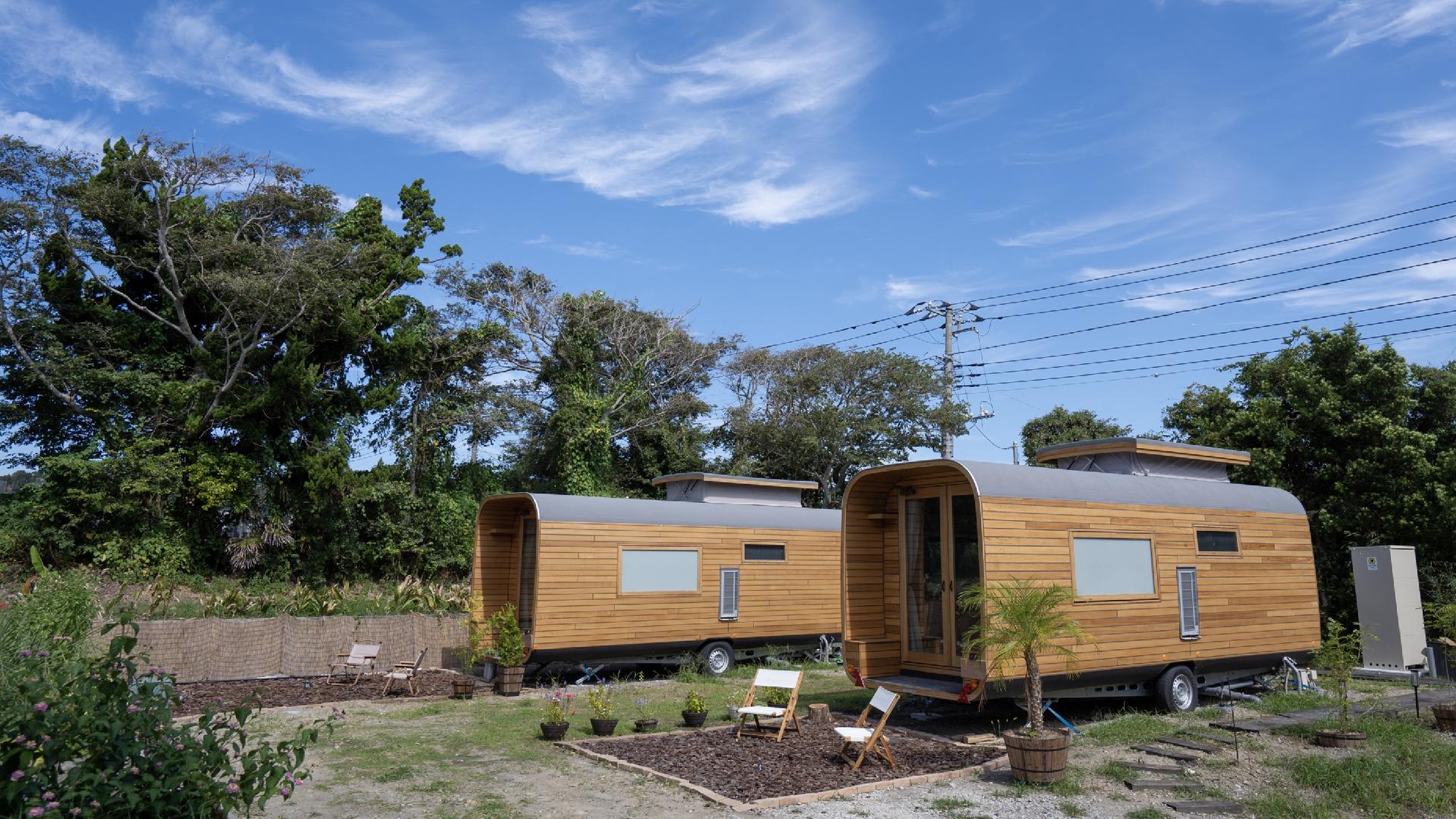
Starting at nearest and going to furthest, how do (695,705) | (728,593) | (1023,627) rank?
(1023,627) < (695,705) < (728,593)

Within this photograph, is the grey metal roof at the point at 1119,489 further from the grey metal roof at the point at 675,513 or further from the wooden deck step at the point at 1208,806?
the grey metal roof at the point at 675,513

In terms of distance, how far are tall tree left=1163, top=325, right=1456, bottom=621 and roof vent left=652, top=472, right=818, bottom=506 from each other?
9.71m

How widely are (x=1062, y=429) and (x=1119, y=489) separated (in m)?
27.0

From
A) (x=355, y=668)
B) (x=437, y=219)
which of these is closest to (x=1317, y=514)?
(x=355, y=668)

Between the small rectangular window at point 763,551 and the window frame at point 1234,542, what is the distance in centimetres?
686

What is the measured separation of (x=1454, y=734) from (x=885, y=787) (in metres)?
6.48

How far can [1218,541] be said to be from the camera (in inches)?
467

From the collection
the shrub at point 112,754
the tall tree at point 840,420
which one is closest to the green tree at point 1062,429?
the tall tree at point 840,420

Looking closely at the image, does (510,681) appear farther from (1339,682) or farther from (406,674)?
(1339,682)

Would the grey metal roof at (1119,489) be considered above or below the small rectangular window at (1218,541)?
above

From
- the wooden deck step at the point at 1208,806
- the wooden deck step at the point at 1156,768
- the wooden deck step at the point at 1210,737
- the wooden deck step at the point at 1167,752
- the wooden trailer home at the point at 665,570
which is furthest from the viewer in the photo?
the wooden trailer home at the point at 665,570

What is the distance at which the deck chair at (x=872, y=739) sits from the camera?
8.29m

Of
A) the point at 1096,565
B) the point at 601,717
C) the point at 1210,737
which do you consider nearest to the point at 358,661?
the point at 601,717

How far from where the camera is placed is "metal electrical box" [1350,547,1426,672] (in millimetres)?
14422
